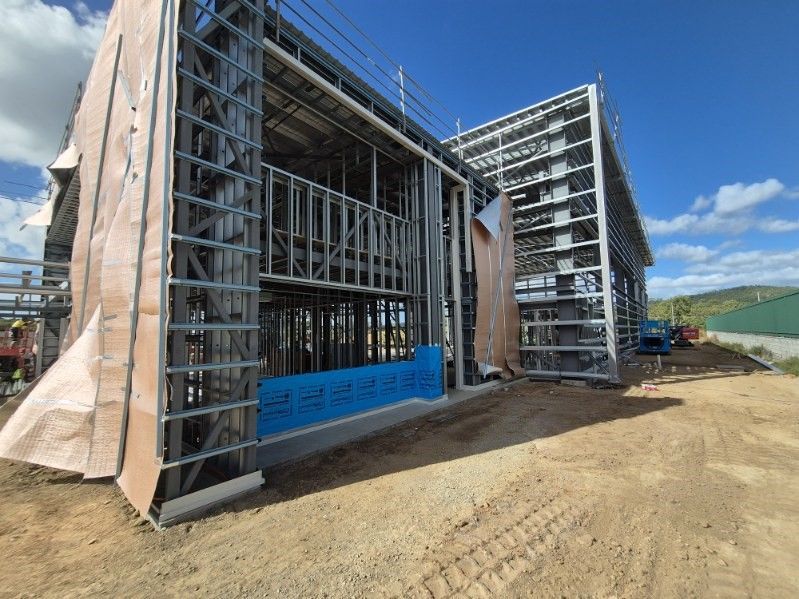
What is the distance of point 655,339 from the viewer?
21.7 metres

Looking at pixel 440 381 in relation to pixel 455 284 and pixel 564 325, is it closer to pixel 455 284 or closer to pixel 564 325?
pixel 455 284

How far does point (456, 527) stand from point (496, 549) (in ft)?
1.51

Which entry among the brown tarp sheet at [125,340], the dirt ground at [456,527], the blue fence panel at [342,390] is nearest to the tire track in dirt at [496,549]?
the dirt ground at [456,527]

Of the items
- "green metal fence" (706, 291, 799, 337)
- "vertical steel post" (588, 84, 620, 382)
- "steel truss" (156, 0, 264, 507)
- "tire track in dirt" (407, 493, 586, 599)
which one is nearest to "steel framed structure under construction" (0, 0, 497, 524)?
"steel truss" (156, 0, 264, 507)

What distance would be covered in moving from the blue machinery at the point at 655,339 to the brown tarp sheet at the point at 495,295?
14.8 meters

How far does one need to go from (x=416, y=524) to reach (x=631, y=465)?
3487mm

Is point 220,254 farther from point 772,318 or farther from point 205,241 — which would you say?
point 772,318

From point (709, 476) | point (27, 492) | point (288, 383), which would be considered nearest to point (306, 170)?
point (288, 383)

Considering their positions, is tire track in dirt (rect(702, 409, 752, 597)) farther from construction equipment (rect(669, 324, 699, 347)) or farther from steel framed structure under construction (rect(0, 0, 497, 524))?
construction equipment (rect(669, 324, 699, 347))

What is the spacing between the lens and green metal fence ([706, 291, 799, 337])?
1562 cm

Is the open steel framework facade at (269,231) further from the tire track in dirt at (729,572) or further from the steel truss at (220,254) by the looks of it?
the tire track in dirt at (729,572)

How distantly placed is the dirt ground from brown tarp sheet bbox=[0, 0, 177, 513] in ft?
1.96

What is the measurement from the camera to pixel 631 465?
5.11m

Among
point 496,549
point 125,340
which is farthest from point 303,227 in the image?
point 496,549
